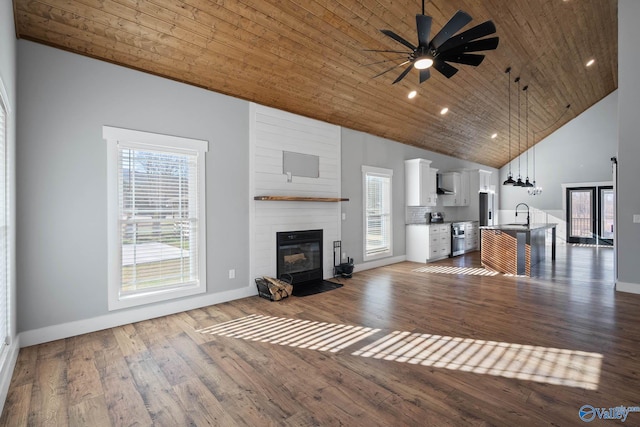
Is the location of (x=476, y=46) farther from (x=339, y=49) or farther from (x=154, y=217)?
(x=154, y=217)

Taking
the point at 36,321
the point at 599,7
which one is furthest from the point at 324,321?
the point at 599,7

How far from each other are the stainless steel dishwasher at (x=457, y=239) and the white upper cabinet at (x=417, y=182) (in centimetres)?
109

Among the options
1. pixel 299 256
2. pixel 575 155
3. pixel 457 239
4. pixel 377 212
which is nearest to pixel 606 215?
pixel 575 155

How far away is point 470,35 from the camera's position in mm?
2939

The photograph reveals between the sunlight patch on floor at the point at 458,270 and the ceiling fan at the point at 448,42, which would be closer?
the ceiling fan at the point at 448,42

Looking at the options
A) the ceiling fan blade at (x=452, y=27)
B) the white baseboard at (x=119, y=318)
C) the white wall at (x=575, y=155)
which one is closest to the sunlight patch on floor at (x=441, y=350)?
the white baseboard at (x=119, y=318)

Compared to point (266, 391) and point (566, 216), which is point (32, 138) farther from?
point (566, 216)

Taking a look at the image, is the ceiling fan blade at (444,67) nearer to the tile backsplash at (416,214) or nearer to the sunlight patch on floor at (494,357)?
the sunlight patch on floor at (494,357)

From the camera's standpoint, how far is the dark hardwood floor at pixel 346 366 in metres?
2.07

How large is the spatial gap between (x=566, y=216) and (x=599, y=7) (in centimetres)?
735

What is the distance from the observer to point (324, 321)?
3.74 m

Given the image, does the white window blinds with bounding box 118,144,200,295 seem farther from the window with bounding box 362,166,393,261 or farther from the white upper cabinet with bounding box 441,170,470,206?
the white upper cabinet with bounding box 441,170,470,206

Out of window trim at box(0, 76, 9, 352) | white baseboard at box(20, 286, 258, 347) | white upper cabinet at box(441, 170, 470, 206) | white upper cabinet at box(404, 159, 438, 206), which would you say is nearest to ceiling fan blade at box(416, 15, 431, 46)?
window trim at box(0, 76, 9, 352)

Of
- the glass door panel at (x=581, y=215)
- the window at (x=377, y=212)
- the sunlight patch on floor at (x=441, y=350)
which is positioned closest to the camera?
the sunlight patch on floor at (x=441, y=350)
